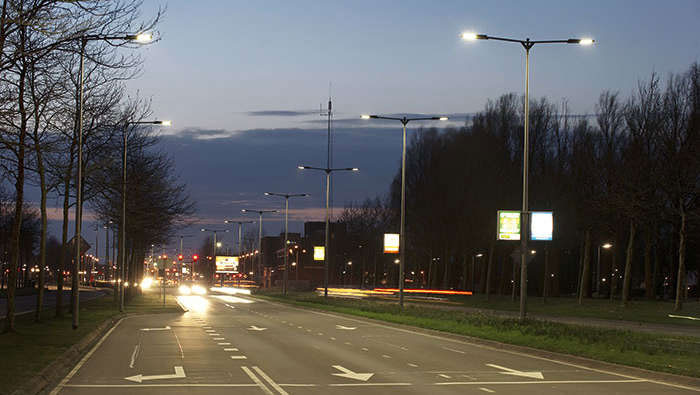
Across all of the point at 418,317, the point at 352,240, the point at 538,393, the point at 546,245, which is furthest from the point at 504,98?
the point at 352,240

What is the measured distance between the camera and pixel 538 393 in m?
15.8

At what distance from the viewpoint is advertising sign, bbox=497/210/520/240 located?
135ft

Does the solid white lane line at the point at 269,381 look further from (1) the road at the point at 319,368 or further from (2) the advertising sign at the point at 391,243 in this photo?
(2) the advertising sign at the point at 391,243

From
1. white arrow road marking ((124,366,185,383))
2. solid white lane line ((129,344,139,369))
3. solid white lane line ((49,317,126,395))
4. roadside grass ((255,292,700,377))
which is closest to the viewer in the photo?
solid white lane line ((49,317,126,395))

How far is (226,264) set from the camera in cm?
12406

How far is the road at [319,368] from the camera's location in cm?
1631

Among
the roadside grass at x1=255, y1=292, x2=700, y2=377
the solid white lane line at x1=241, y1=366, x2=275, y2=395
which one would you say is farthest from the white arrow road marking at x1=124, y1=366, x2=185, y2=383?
the roadside grass at x1=255, y1=292, x2=700, y2=377

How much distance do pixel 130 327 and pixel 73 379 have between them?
18.9 metres

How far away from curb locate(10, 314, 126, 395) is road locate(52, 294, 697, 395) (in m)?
0.27

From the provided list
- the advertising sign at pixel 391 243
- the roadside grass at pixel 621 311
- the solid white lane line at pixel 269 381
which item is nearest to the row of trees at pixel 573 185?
the roadside grass at pixel 621 311

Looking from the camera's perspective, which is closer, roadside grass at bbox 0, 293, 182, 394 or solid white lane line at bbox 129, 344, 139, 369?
roadside grass at bbox 0, 293, 182, 394

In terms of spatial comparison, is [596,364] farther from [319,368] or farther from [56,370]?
[56,370]

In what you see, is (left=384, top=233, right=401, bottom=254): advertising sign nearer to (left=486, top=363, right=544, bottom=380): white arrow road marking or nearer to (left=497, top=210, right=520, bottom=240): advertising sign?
(left=497, top=210, right=520, bottom=240): advertising sign

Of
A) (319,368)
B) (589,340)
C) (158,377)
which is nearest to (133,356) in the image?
(158,377)
